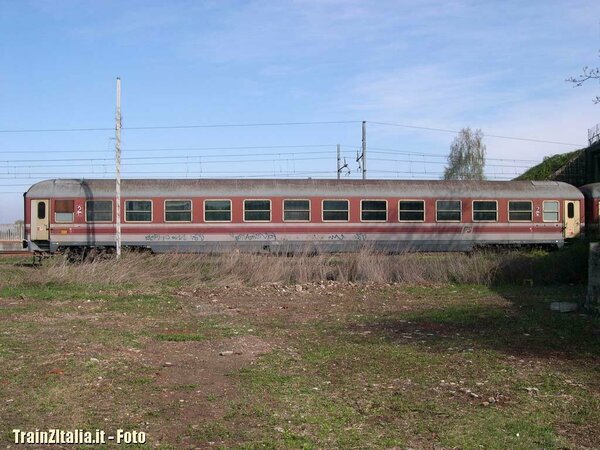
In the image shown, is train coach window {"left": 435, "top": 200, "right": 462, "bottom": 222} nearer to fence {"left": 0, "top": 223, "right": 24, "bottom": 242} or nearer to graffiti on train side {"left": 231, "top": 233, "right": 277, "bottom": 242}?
graffiti on train side {"left": 231, "top": 233, "right": 277, "bottom": 242}

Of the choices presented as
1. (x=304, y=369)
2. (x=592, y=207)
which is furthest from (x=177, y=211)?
(x=592, y=207)

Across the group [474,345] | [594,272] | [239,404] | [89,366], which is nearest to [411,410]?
[239,404]

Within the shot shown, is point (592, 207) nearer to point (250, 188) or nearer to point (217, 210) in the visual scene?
point (250, 188)

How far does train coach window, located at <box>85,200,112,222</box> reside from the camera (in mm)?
21969

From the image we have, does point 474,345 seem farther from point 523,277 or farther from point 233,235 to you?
point 233,235

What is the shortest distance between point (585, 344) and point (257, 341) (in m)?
→ 4.40

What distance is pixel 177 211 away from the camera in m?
22.0

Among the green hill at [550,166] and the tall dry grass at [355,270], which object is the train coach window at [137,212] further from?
the green hill at [550,166]

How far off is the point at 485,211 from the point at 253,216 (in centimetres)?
919

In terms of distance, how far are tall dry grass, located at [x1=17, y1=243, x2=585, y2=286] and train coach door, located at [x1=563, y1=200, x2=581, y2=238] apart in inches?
352

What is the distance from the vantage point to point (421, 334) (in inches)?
340

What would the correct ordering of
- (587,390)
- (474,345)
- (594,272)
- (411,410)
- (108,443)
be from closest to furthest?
1. (108,443)
2. (411,410)
3. (587,390)
4. (474,345)
5. (594,272)

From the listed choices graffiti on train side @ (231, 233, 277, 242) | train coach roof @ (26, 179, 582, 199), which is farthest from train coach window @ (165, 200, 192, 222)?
graffiti on train side @ (231, 233, 277, 242)

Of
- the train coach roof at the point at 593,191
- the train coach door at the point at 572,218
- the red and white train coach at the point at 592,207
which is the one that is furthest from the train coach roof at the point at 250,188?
the train coach roof at the point at 593,191
